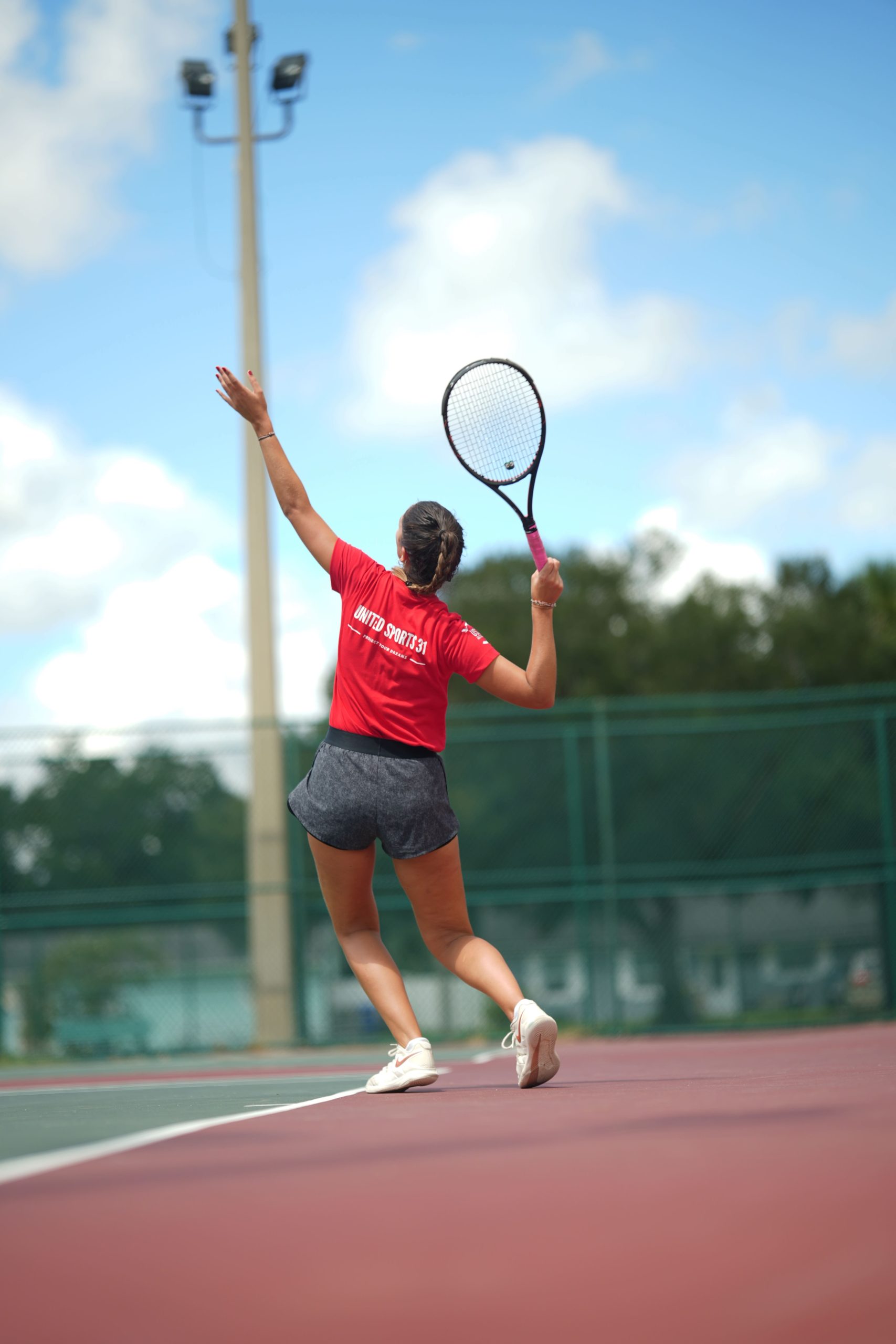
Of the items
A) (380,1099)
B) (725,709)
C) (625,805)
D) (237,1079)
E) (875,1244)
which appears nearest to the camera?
(875,1244)

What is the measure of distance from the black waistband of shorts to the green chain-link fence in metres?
7.56

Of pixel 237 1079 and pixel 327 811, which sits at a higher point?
pixel 327 811

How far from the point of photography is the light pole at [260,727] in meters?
11.4

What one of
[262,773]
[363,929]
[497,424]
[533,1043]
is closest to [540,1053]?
[533,1043]

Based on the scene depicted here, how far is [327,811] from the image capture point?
369 centimetres

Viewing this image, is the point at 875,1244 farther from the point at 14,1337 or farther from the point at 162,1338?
the point at 14,1337

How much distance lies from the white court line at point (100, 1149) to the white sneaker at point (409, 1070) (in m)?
0.74

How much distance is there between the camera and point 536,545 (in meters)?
4.00

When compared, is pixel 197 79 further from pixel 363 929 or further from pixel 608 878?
pixel 363 929

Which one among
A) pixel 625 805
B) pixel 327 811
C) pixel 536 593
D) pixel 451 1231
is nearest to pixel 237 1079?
pixel 327 811

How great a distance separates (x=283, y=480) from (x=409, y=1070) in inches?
63.2

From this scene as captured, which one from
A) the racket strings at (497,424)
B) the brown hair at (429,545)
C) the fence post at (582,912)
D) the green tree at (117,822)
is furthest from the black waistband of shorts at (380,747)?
the green tree at (117,822)

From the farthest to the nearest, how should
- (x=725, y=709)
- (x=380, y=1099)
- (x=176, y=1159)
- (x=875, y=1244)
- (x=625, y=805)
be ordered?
1. (x=725, y=709)
2. (x=625, y=805)
3. (x=380, y=1099)
4. (x=176, y=1159)
5. (x=875, y=1244)

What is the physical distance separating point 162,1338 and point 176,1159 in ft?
2.14
